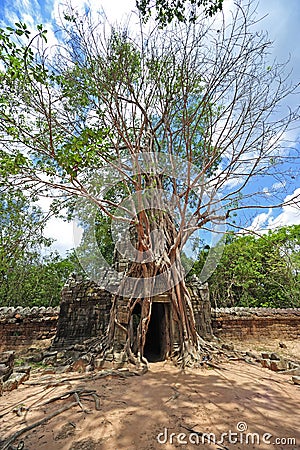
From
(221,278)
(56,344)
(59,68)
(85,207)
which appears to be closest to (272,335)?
(221,278)

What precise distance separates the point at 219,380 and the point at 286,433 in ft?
6.55

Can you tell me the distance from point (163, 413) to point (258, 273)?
38.2 feet

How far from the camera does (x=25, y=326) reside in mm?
8992

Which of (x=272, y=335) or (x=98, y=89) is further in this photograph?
(x=272, y=335)

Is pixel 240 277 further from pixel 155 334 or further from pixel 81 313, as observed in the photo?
pixel 81 313

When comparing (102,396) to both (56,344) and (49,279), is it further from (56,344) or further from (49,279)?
(49,279)

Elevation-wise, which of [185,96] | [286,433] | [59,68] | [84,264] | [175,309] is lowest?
[286,433]

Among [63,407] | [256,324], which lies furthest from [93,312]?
[256,324]

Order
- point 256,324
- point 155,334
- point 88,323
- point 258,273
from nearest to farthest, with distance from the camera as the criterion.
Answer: point 88,323, point 155,334, point 256,324, point 258,273

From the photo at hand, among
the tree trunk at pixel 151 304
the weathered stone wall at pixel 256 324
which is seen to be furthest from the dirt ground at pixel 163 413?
the weathered stone wall at pixel 256 324

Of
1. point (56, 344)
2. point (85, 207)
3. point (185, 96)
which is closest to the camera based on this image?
point (185, 96)

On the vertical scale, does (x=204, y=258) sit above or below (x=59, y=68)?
below

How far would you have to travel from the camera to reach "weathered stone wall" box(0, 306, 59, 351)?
28.7ft

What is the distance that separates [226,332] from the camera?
31.1ft
